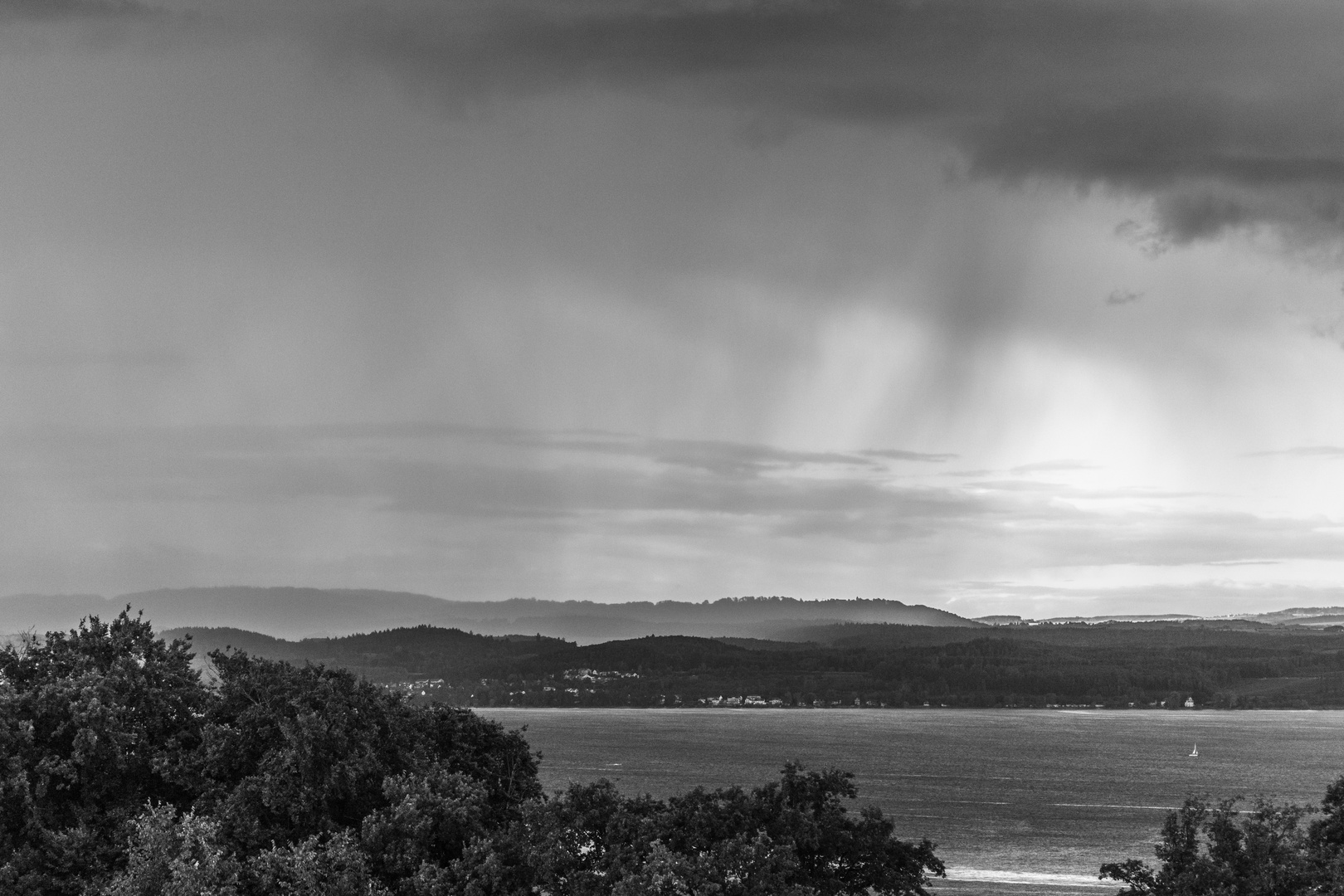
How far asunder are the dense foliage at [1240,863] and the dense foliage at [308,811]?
6045 millimetres

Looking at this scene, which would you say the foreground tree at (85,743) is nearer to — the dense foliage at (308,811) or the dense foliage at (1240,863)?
the dense foliage at (308,811)

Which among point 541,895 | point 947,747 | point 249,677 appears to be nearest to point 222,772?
point 249,677

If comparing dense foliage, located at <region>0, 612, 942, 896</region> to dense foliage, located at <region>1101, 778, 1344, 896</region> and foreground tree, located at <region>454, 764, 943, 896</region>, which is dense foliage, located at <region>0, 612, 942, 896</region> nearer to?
foreground tree, located at <region>454, 764, 943, 896</region>

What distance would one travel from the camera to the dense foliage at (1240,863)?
3092 centimetres

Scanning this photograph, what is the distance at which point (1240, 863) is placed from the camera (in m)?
31.4

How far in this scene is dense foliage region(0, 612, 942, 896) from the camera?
32500mm

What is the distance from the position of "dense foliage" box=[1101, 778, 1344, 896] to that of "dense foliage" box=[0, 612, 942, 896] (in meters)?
6.04

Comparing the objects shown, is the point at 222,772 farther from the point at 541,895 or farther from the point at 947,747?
the point at 947,747

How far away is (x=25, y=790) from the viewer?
35.4 meters

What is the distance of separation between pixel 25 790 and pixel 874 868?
923 inches

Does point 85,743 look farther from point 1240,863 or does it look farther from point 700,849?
point 1240,863

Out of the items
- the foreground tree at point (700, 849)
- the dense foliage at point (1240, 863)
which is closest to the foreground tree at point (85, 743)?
the foreground tree at point (700, 849)

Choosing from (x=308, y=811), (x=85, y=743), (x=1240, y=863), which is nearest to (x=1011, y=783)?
(x=1240, y=863)

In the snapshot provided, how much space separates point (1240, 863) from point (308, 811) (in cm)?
2472
